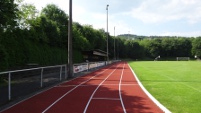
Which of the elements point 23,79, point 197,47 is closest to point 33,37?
point 23,79

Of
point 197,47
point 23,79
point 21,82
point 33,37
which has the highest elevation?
point 197,47

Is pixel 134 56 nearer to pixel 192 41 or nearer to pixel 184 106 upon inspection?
pixel 192 41

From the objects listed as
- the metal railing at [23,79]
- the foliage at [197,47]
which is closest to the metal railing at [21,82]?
the metal railing at [23,79]

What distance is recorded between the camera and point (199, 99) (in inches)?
471

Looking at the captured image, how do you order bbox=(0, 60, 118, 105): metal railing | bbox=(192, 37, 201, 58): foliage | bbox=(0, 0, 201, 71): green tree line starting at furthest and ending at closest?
1. bbox=(192, 37, 201, 58): foliage
2. bbox=(0, 0, 201, 71): green tree line
3. bbox=(0, 60, 118, 105): metal railing

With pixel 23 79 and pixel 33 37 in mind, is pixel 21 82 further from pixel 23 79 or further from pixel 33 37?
pixel 33 37

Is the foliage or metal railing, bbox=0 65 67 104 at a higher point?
the foliage

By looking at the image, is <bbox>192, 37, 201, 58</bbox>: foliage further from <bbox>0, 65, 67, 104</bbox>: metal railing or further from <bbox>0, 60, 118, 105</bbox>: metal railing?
<bbox>0, 65, 67, 104</bbox>: metal railing

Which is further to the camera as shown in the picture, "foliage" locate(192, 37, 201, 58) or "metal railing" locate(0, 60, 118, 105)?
"foliage" locate(192, 37, 201, 58)

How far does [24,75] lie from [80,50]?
48.0 meters

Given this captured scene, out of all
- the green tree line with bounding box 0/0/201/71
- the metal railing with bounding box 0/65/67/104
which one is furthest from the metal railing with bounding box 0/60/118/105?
the green tree line with bounding box 0/0/201/71

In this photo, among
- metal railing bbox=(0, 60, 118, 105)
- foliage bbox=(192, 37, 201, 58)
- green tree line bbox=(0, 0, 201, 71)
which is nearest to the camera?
metal railing bbox=(0, 60, 118, 105)

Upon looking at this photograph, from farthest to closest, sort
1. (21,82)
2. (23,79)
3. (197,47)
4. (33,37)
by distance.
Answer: (197,47)
(33,37)
(23,79)
(21,82)

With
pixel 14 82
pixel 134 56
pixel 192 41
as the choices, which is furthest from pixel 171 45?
pixel 14 82
